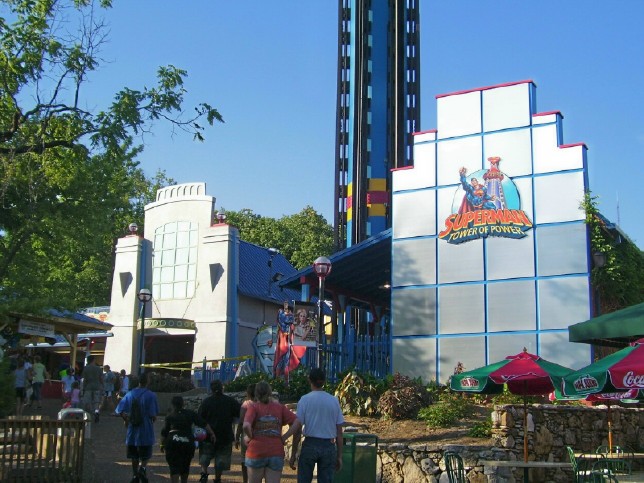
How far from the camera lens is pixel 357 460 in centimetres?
1159

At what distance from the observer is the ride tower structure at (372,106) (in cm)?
3981

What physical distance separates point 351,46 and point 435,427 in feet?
98.9

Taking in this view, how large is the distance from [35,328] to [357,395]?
11.0 metres

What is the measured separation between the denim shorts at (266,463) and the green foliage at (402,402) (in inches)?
357

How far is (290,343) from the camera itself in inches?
829

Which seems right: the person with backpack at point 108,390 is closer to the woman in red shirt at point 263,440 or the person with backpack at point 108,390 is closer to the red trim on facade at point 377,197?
the woman in red shirt at point 263,440

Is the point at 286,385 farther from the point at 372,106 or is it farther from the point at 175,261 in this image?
the point at 372,106

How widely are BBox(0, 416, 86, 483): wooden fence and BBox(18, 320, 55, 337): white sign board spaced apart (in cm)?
1266

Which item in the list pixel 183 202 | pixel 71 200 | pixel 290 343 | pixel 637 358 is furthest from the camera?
pixel 183 202

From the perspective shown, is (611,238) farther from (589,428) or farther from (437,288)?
(589,428)

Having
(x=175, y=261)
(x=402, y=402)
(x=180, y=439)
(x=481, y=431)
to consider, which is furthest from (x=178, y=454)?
(x=175, y=261)

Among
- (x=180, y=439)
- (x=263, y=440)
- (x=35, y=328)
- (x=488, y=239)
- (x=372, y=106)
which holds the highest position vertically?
(x=372, y=106)

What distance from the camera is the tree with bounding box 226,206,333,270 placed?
53812 mm

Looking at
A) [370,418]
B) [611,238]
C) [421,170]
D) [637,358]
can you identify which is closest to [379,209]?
[421,170]
